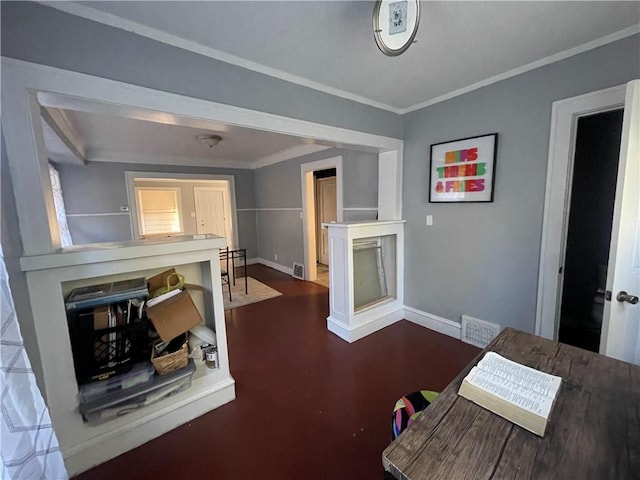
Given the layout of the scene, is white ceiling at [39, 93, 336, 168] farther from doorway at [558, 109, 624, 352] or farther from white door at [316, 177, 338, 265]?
doorway at [558, 109, 624, 352]

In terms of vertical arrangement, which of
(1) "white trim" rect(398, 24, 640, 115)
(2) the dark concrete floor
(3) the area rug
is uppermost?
(1) "white trim" rect(398, 24, 640, 115)

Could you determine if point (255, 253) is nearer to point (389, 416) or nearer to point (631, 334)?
point (389, 416)

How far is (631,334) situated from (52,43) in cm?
322

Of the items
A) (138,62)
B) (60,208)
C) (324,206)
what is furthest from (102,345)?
(324,206)

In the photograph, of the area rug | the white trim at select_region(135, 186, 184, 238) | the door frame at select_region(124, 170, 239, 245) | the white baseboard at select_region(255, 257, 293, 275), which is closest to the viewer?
the area rug

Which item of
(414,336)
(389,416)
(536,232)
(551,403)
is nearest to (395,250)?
(414,336)

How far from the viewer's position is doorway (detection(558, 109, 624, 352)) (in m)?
2.47

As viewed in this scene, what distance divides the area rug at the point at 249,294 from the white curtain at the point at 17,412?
112 inches

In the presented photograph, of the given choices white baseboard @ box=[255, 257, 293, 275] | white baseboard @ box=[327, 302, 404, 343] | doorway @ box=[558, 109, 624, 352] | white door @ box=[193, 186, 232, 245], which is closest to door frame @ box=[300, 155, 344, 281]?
white baseboard @ box=[255, 257, 293, 275]

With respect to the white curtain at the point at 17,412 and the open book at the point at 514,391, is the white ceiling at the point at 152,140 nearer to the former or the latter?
the white curtain at the point at 17,412

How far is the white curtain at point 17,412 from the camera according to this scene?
0.66 metres

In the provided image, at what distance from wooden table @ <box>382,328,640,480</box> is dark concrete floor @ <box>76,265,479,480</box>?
2.91ft

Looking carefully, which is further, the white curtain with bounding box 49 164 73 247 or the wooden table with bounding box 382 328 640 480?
the white curtain with bounding box 49 164 73 247

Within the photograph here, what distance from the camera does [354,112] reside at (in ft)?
8.10
